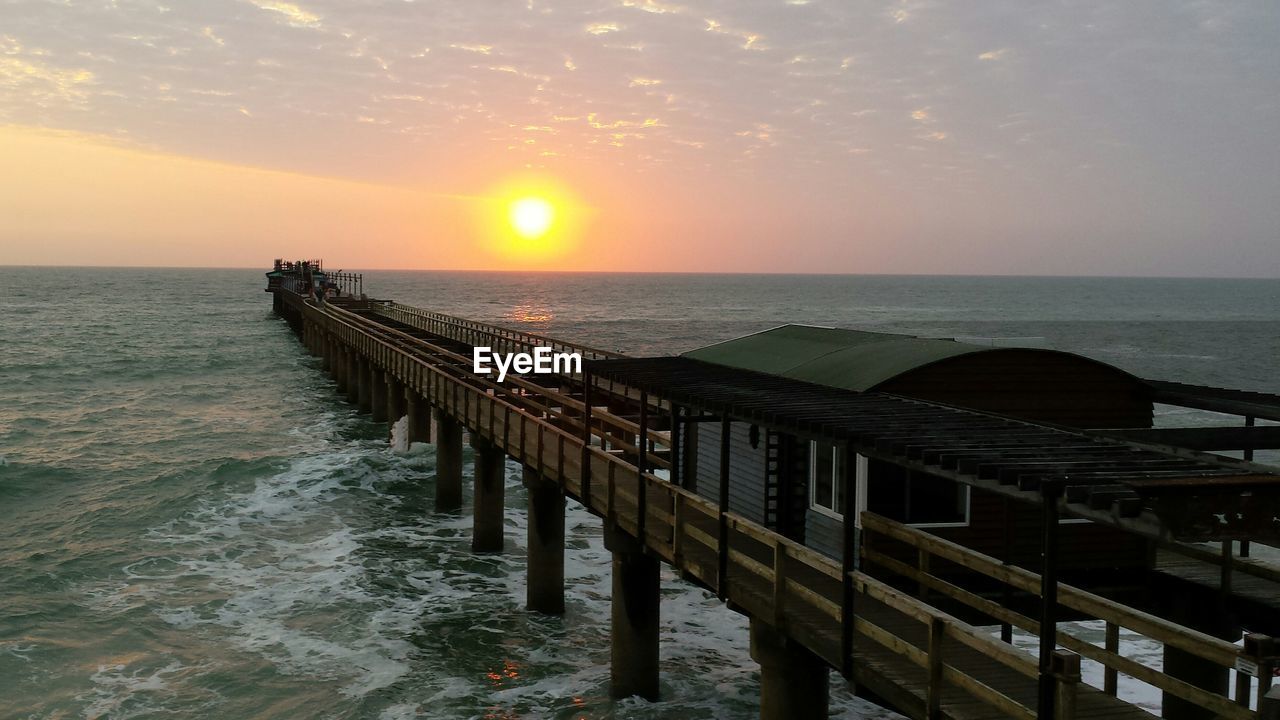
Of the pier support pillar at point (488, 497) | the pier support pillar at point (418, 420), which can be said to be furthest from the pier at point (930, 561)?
the pier support pillar at point (418, 420)

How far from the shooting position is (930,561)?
11.0 meters

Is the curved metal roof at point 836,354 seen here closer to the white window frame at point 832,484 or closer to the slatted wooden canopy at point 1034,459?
the slatted wooden canopy at point 1034,459

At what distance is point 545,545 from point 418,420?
1586 centimetres

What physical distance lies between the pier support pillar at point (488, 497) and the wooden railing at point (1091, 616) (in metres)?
11.8

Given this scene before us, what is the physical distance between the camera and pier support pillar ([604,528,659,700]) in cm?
1429

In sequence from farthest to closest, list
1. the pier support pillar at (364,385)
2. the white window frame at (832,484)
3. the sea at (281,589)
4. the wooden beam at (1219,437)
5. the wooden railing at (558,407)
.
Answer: the pier support pillar at (364,385) < the wooden railing at (558,407) < the sea at (281,589) < the white window frame at (832,484) < the wooden beam at (1219,437)

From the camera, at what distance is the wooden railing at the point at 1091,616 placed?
6910 millimetres

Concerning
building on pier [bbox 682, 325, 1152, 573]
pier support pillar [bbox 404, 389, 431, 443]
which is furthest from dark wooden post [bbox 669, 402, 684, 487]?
pier support pillar [bbox 404, 389, 431, 443]

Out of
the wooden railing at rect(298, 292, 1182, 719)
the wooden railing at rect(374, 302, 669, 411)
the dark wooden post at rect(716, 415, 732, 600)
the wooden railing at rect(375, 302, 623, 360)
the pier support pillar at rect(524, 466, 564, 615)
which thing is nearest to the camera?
the wooden railing at rect(298, 292, 1182, 719)

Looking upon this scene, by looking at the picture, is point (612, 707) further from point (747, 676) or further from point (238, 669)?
point (238, 669)

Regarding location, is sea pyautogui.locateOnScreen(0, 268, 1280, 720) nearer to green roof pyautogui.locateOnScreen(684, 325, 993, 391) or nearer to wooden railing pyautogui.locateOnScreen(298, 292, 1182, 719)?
wooden railing pyautogui.locateOnScreen(298, 292, 1182, 719)

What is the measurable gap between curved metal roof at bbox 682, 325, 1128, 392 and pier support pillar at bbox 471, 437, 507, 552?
6504 millimetres

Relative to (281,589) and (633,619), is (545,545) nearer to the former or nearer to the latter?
(633,619)

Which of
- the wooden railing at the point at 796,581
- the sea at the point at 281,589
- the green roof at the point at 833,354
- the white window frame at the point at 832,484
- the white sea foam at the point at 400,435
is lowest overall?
the sea at the point at 281,589
